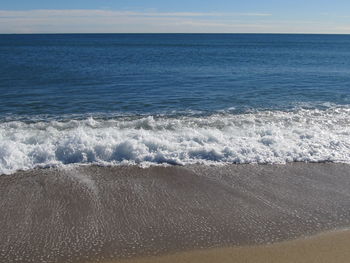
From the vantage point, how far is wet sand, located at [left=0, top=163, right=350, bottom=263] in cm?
702

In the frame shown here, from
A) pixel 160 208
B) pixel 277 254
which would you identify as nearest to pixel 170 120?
pixel 160 208

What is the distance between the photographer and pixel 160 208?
27.5 ft

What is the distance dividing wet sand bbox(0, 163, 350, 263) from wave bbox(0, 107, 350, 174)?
24.2 inches

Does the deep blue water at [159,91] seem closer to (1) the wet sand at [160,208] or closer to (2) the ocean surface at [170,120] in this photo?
(2) the ocean surface at [170,120]

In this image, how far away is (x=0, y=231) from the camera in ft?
24.3

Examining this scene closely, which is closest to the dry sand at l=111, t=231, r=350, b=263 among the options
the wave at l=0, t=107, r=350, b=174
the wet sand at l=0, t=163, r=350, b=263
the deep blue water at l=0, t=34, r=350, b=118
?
the wet sand at l=0, t=163, r=350, b=263

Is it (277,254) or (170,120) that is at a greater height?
(170,120)

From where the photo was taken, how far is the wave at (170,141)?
439 inches

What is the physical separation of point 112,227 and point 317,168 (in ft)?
20.1

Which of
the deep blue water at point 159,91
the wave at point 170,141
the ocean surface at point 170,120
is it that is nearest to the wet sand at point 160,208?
the wave at point 170,141

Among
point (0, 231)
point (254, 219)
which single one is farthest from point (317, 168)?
point (0, 231)

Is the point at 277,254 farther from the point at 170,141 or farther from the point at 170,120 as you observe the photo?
the point at 170,120

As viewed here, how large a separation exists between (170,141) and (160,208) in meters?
4.27

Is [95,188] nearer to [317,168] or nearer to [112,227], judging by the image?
[112,227]
